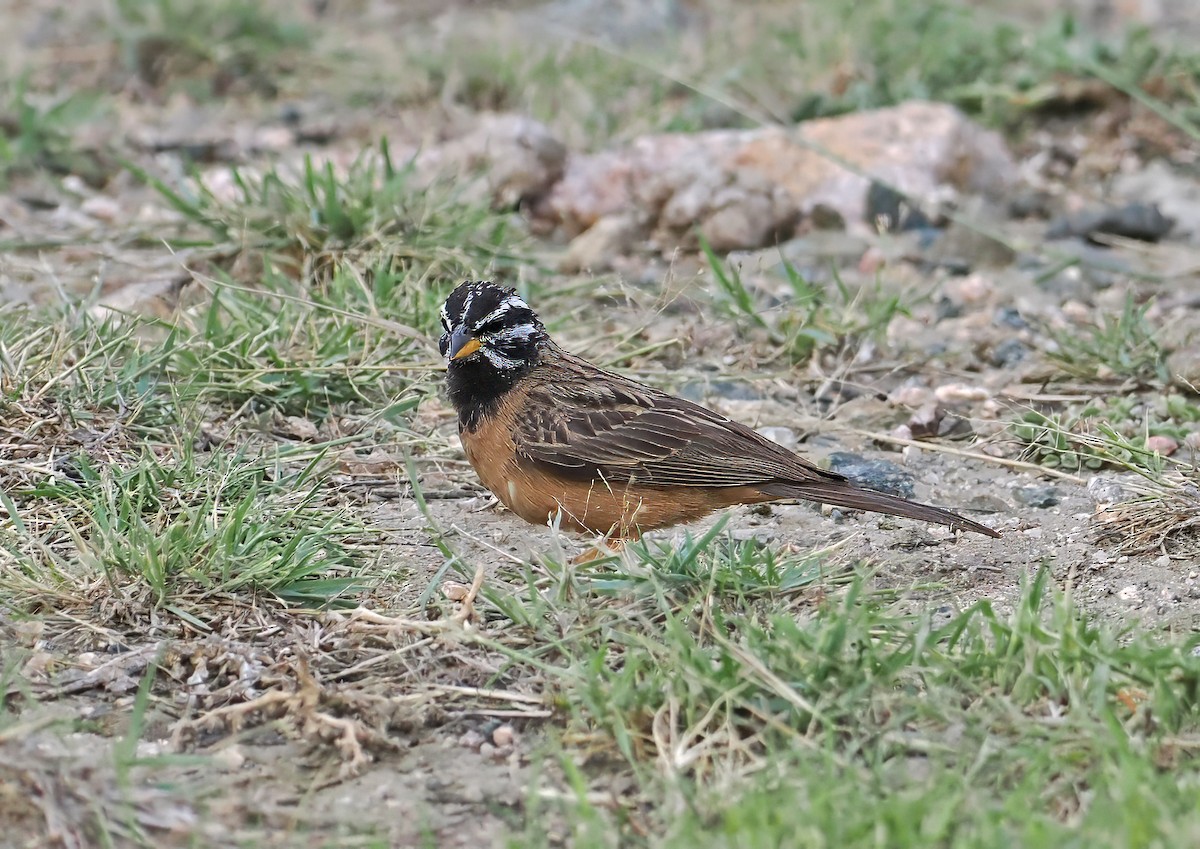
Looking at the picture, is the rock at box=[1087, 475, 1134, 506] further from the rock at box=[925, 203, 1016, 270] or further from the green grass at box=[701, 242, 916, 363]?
the rock at box=[925, 203, 1016, 270]

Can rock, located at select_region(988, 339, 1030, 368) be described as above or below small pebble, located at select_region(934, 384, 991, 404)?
below

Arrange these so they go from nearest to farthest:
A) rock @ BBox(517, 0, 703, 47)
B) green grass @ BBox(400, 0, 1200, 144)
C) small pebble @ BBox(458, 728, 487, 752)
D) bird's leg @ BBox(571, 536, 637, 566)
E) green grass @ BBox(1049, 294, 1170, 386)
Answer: small pebble @ BBox(458, 728, 487, 752) < bird's leg @ BBox(571, 536, 637, 566) < green grass @ BBox(1049, 294, 1170, 386) < green grass @ BBox(400, 0, 1200, 144) < rock @ BBox(517, 0, 703, 47)

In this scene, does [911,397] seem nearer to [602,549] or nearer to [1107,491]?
[1107,491]

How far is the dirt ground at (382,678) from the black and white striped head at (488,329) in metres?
0.62

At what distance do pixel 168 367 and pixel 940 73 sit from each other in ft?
20.2

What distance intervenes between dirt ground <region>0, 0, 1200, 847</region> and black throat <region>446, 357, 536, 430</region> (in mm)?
441

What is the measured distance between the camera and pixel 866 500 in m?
4.98

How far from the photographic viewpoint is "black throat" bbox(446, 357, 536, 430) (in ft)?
18.1

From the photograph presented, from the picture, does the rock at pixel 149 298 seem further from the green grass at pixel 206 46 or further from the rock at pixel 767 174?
the green grass at pixel 206 46

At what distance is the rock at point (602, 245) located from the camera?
805cm

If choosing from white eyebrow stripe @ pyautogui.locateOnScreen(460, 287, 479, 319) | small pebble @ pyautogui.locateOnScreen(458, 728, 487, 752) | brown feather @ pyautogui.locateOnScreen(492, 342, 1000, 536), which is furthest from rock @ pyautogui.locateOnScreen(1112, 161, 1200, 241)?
small pebble @ pyautogui.locateOnScreen(458, 728, 487, 752)

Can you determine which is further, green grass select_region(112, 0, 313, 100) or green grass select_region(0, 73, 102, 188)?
green grass select_region(112, 0, 313, 100)

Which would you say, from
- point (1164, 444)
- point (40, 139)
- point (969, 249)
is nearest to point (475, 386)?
point (1164, 444)

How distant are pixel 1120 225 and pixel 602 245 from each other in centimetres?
303
